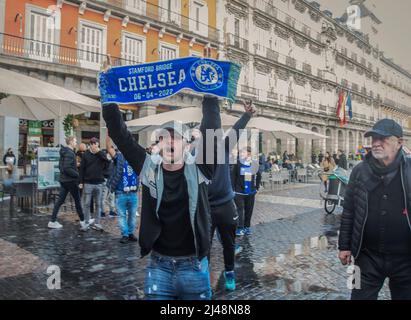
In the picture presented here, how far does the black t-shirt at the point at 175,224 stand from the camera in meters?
2.52

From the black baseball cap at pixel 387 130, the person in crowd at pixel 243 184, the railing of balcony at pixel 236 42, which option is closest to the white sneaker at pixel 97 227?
the person in crowd at pixel 243 184

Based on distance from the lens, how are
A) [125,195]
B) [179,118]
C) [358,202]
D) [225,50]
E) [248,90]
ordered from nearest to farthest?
[358,202]
[125,195]
[179,118]
[225,50]
[248,90]

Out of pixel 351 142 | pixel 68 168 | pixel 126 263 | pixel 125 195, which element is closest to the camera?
pixel 126 263

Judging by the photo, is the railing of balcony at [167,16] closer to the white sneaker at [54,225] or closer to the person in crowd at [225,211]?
the white sneaker at [54,225]

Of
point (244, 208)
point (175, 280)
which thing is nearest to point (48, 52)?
point (244, 208)

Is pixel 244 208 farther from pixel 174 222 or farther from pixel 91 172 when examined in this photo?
pixel 174 222

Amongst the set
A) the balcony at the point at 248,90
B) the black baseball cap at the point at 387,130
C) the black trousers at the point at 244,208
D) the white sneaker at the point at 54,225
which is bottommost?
the white sneaker at the point at 54,225

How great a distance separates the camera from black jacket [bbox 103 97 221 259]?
251 cm

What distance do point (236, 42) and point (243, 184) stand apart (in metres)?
23.6

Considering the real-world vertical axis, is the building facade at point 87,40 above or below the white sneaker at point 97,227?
above

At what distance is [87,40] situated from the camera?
20.0 m

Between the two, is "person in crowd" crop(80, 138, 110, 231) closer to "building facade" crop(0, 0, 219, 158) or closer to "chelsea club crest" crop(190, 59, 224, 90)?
"chelsea club crest" crop(190, 59, 224, 90)

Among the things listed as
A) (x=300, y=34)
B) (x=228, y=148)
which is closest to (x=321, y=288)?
(x=228, y=148)
